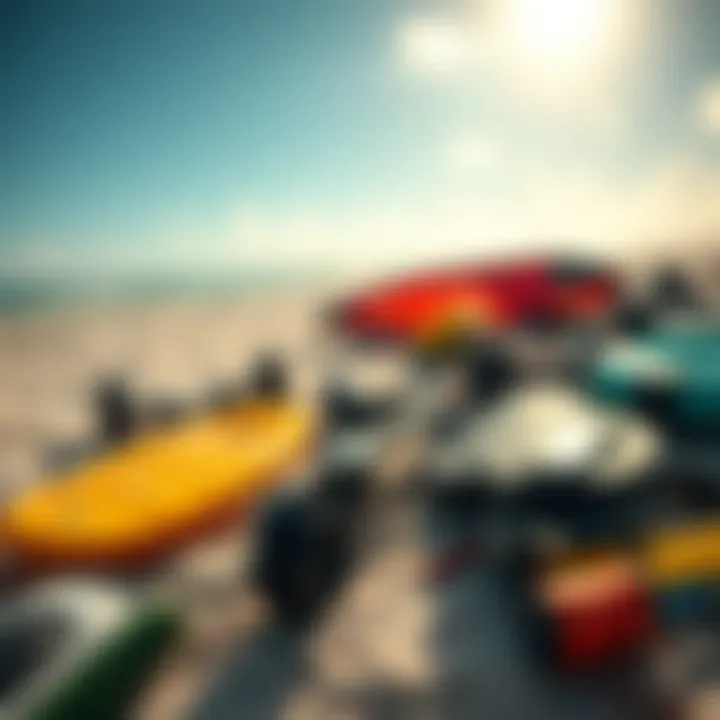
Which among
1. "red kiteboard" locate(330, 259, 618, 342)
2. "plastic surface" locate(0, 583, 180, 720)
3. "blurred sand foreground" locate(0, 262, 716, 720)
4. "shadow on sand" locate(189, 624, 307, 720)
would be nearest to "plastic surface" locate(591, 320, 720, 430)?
"red kiteboard" locate(330, 259, 618, 342)

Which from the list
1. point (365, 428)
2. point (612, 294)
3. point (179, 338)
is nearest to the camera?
point (365, 428)

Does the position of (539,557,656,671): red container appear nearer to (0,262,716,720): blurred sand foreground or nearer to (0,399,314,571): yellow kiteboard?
(0,262,716,720): blurred sand foreground

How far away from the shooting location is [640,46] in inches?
52.8

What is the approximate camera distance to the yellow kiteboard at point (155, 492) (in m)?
0.84

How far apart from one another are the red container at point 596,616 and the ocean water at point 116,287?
893mm

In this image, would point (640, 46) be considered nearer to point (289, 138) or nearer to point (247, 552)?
point (289, 138)

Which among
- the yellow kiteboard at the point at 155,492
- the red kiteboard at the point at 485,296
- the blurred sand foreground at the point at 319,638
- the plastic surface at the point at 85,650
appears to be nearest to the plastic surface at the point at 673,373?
the red kiteboard at the point at 485,296

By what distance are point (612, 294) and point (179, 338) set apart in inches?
33.0

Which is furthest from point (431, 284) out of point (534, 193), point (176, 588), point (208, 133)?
point (176, 588)

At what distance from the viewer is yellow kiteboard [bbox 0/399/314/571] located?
84cm

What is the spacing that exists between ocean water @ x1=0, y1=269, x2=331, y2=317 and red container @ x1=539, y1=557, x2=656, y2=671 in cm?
89

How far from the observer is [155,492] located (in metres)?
0.96

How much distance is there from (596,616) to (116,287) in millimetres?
1127

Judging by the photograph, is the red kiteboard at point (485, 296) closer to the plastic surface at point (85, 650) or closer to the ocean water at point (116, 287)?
the ocean water at point (116, 287)
